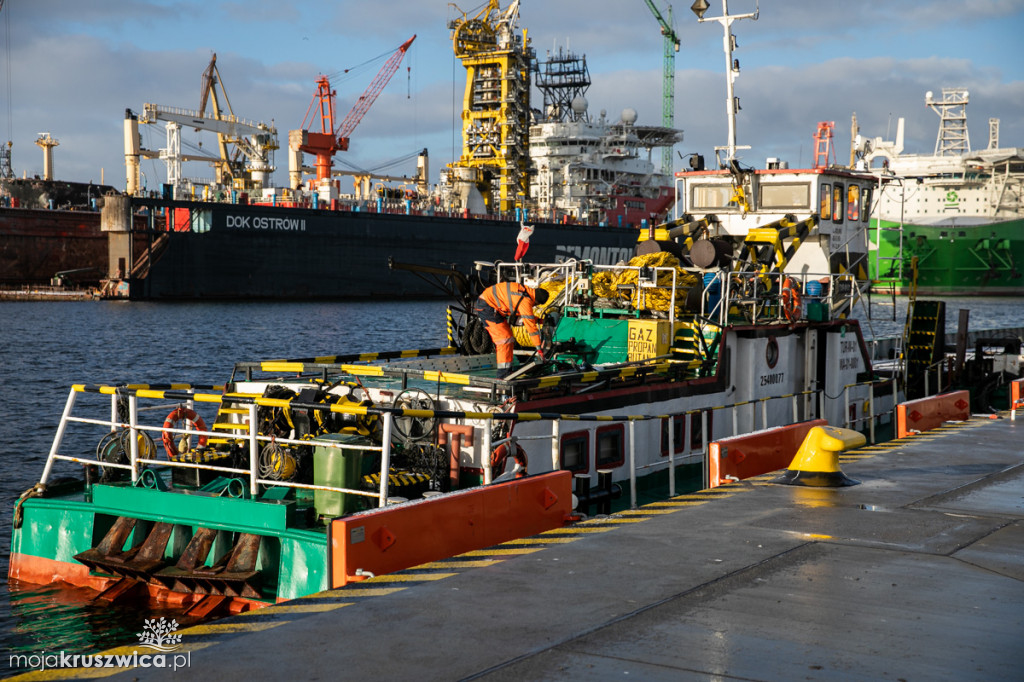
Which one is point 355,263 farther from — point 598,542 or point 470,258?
point 598,542

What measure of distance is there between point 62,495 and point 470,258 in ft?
230

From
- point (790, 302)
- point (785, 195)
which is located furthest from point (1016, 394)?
point (785, 195)

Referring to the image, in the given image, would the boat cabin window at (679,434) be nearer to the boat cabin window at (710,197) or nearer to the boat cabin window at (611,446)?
the boat cabin window at (611,446)

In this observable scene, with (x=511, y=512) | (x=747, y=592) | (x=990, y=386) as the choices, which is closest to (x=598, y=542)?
(x=511, y=512)

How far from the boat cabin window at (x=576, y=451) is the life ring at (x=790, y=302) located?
17.5 feet

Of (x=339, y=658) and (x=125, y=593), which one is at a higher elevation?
(x=339, y=658)

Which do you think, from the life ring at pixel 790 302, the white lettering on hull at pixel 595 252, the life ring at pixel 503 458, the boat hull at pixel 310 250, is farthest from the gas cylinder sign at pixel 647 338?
the white lettering on hull at pixel 595 252

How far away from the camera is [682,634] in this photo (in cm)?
638

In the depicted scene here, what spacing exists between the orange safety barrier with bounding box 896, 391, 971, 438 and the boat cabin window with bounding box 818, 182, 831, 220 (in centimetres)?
389

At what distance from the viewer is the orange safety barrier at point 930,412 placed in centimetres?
1591

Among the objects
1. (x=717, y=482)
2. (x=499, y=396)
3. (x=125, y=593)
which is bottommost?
(x=125, y=593)

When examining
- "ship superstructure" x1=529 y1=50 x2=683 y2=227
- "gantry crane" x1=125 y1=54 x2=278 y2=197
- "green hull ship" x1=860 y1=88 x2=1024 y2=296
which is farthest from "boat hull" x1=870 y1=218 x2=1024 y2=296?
"gantry crane" x1=125 y1=54 x2=278 y2=197

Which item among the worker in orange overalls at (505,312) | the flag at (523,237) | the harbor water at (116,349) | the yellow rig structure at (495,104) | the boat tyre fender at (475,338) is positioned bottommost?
the harbor water at (116,349)

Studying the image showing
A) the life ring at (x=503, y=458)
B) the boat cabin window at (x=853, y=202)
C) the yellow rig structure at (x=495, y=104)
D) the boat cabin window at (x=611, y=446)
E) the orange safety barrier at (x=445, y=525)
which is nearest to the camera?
the orange safety barrier at (x=445, y=525)
